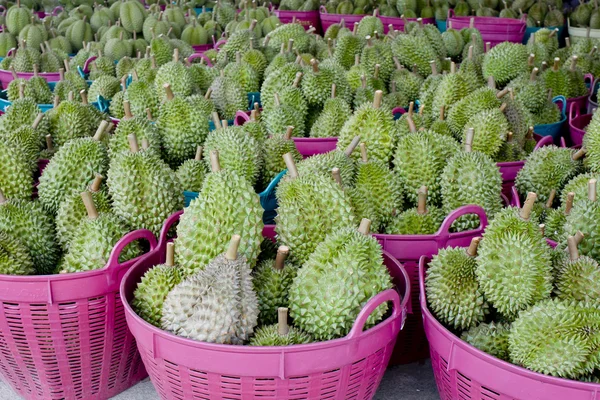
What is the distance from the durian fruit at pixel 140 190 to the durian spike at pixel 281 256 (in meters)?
0.63

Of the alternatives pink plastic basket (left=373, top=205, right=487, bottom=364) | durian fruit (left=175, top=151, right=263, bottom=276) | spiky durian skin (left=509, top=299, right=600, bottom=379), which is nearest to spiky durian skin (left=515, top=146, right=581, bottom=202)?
pink plastic basket (left=373, top=205, right=487, bottom=364)

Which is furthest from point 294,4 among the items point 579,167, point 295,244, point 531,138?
point 295,244

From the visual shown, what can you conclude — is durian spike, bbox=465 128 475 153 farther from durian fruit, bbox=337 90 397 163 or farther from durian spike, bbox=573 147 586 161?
durian spike, bbox=573 147 586 161

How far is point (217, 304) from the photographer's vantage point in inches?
76.2

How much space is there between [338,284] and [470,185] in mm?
1030

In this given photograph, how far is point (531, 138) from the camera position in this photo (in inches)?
149

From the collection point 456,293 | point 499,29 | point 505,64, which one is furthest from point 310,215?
point 499,29

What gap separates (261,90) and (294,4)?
4149 millimetres

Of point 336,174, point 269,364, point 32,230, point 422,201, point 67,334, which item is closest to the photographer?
point 269,364

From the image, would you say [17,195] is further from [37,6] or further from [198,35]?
[37,6]

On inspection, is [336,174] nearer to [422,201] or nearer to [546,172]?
[422,201]

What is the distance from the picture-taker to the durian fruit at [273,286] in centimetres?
220

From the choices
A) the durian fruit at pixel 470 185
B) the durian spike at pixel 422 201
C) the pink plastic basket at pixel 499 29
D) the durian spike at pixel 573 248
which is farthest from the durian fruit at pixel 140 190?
the pink plastic basket at pixel 499 29

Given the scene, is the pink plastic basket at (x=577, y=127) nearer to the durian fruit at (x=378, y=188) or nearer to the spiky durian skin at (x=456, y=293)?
the durian fruit at (x=378, y=188)
